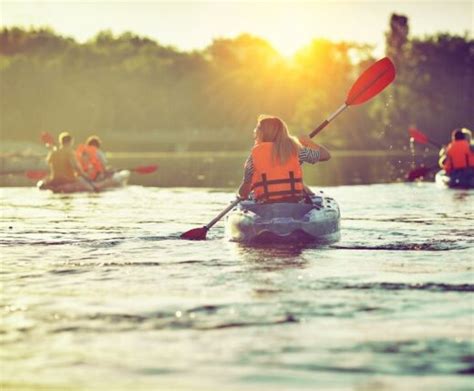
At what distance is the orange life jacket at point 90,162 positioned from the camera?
26.5 m

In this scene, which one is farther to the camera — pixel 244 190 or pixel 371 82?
pixel 371 82

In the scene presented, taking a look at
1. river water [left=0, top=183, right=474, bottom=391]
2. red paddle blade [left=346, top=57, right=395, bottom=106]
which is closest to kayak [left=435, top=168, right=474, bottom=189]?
river water [left=0, top=183, right=474, bottom=391]

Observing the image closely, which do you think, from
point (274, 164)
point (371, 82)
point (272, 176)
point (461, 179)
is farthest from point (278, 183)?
point (461, 179)

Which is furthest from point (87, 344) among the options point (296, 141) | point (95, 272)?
point (296, 141)

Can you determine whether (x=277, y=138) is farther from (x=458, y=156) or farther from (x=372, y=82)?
(x=458, y=156)

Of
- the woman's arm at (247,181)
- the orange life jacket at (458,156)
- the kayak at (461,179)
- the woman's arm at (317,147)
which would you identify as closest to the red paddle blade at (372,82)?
the woman's arm at (317,147)

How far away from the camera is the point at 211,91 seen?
92.9m

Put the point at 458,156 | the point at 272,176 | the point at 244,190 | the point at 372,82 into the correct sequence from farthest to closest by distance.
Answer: the point at 458,156
the point at 372,82
the point at 244,190
the point at 272,176

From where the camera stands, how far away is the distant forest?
241 feet

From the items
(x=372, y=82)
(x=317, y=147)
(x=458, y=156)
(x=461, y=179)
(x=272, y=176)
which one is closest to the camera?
(x=272, y=176)

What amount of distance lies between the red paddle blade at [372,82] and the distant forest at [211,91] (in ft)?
156

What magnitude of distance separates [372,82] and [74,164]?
1103cm

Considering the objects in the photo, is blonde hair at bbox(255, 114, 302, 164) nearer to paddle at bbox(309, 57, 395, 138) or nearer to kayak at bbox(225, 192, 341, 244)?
kayak at bbox(225, 192, 341, 244)

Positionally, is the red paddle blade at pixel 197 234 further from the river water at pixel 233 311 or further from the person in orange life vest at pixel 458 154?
the person in orange life vest at pixel 458 154
